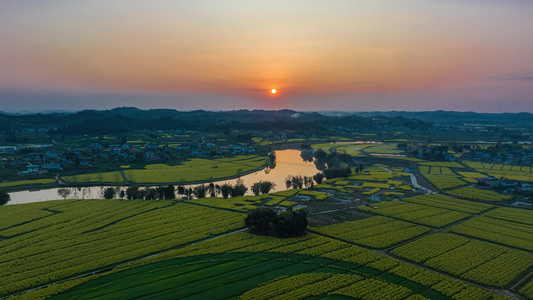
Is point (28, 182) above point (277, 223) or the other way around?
above

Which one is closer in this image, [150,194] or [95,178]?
[150,194]

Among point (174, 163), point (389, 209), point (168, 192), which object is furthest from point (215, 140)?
point (389, 209)

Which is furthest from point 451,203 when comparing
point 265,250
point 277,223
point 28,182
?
point 28,182

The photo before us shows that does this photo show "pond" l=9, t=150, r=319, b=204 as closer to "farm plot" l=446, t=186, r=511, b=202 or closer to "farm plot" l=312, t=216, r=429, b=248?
"farm plot" l=312, t=216, r=429, b=248

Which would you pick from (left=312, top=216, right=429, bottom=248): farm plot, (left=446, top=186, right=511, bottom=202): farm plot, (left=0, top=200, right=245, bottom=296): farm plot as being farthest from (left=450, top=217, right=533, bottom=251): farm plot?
(left=0, top=200, right=245, bottom=296): farm plot

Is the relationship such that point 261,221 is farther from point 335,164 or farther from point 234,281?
A: point 335,164

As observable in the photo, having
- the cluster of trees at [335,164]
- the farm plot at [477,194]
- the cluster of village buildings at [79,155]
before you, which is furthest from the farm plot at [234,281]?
the cluster of village buildings at [79,155]
